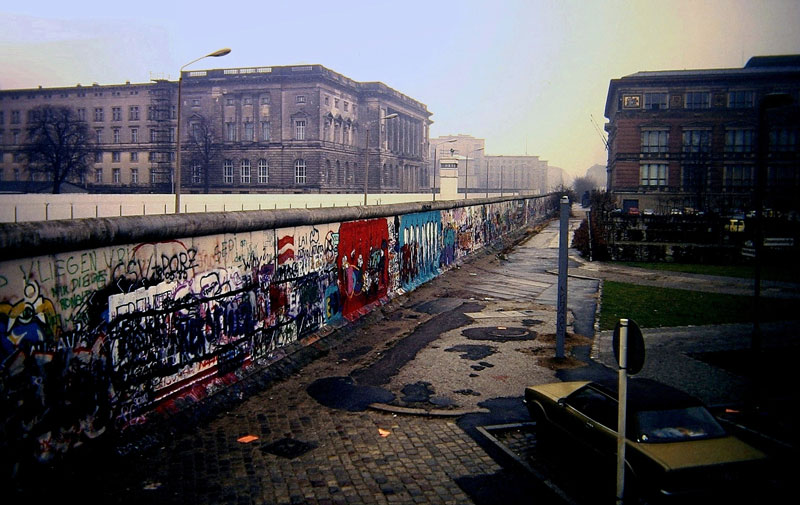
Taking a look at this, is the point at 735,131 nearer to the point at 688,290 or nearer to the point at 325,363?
the point at 688,290

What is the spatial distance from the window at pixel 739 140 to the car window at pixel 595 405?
7986 cm

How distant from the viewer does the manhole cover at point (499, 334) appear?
586 inches

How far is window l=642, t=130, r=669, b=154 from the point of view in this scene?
8238cm

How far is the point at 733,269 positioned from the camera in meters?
28.6

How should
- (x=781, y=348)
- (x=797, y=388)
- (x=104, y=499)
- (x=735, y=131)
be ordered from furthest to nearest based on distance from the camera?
1. (x=735, y=131)
2. (x=781, y=348)
3. (x=797, y=388)
4. (x=104, y=499)

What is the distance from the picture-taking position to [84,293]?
7.55 metres

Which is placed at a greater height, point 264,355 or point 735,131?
point 735,131

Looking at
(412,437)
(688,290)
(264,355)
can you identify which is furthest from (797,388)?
(688,290)

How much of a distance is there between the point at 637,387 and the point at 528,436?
203 centimetres

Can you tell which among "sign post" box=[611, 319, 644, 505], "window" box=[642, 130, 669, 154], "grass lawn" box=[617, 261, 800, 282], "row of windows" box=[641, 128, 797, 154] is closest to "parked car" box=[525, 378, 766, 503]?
"sign post" box=[611, 319, 644, 505]

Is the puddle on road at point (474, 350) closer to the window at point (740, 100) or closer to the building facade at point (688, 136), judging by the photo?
the building facade at point (688, 136)

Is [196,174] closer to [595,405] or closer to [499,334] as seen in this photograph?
[499,334]

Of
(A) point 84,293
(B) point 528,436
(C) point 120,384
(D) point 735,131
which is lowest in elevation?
(B) point 528,436

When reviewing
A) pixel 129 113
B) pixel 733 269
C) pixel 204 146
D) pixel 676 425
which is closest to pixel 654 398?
pixel 676 425
